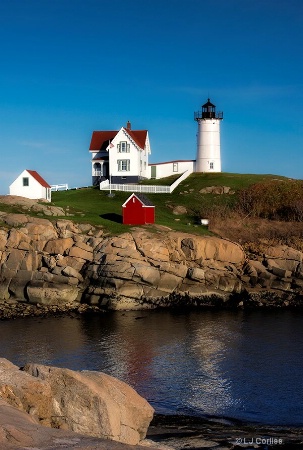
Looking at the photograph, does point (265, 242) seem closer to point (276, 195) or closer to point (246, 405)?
point (276, 195)

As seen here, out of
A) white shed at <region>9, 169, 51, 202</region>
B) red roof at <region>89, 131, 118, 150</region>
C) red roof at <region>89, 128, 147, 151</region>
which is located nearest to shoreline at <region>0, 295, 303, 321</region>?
white shed at <region>9, 169, 51, 202</region>

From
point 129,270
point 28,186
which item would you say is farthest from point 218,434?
point 28,186

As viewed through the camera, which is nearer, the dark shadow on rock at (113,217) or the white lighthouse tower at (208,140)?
the dark shadow on rock at (113,217)

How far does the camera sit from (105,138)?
7981 cm

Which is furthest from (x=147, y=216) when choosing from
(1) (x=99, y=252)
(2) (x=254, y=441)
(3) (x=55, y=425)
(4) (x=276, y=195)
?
(3) (x=55, y=425)

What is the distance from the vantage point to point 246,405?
24.0 meters

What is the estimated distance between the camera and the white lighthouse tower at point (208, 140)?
7938cm

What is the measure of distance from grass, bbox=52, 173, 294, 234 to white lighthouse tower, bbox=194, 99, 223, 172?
200cm

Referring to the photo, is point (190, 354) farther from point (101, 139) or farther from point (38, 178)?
point (101, 139)

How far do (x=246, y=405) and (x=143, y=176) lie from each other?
56960 millimetres

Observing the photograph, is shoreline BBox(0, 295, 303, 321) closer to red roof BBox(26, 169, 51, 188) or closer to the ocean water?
the ocean water

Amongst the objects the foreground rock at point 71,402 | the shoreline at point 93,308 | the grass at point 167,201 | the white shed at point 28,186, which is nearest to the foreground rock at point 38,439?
the foreground rock at point 71,402

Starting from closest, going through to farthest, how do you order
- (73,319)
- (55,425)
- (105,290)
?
(55,425)
(73,319)
(105,290)

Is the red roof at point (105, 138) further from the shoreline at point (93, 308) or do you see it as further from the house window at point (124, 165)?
the shoreline at point (93, 308)
